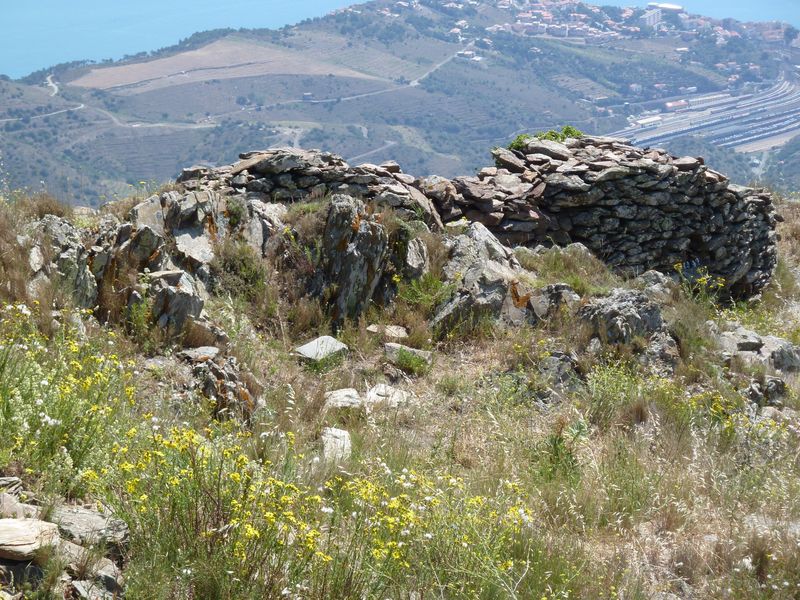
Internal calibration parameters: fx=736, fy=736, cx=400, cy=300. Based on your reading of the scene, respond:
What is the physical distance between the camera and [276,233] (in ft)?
33.0

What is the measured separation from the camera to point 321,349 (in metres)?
8.34

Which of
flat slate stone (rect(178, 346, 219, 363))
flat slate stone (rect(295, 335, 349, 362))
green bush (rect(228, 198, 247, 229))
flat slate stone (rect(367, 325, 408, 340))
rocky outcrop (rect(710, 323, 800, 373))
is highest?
green bush (rect(228, 198, 247, 229))

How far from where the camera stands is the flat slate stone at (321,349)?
8227 mm

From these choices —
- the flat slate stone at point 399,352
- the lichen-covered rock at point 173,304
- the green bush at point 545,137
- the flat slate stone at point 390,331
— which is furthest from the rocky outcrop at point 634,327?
the green bush at point 545,137

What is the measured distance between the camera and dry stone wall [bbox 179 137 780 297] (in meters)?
12.3

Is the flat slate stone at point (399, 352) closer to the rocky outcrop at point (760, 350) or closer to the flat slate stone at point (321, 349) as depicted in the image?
the flat slate stone at point (321, 349)

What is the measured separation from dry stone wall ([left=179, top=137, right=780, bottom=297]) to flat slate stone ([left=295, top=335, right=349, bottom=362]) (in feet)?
11.7

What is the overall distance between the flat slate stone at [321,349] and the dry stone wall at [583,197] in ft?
11.7

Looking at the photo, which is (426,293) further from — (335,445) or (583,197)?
(583,197)

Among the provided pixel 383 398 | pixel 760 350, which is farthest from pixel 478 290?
pixel 760 350

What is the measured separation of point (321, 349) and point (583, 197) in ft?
24.2

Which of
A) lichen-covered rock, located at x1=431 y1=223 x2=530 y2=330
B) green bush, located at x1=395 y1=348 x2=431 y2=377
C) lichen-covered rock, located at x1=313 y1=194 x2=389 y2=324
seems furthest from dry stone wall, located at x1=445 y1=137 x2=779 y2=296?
green bush, located at x1=395 y1=348 x2=431 y2=377

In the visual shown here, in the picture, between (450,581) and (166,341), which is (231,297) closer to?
(166,341)

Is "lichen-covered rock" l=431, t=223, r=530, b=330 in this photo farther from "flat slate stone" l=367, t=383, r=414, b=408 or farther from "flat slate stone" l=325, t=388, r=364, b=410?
"flat slate stone" l=325, t=388, r=364, b=410
